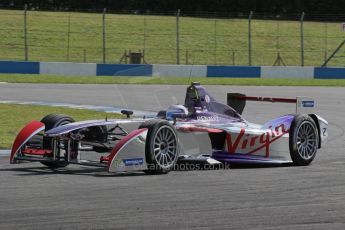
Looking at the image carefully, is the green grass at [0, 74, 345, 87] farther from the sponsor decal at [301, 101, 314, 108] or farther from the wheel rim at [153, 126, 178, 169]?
the wheel rim at [153, 126, 178, 169]

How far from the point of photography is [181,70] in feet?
105

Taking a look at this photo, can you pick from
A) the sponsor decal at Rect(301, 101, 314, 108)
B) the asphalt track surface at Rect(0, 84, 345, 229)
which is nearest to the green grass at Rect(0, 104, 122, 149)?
the asphalt track surface at Rect(0, 84, 345, 229)

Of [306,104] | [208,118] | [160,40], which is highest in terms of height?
[160,40]

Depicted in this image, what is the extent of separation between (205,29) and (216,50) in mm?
2616

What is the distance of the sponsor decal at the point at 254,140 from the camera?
1009 cm

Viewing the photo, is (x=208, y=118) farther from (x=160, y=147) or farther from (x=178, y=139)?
(x=160, y=147)

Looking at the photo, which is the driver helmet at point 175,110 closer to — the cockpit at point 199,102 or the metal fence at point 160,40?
the cockpit at point 199,102

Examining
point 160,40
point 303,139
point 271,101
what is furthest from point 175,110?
point 160,40

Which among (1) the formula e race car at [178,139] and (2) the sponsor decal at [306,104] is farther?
(2) the sponsor decal at [306,104]

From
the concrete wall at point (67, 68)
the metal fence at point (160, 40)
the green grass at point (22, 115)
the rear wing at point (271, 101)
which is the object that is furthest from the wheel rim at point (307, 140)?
the metal fence at point (160, 40)

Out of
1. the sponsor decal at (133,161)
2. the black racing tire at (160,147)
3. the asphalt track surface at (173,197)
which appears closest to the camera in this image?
the asphalt track surface at (173,197)

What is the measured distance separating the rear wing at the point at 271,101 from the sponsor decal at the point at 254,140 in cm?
65

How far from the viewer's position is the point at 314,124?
35.0 feet

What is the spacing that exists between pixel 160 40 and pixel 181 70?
8.07 meters
